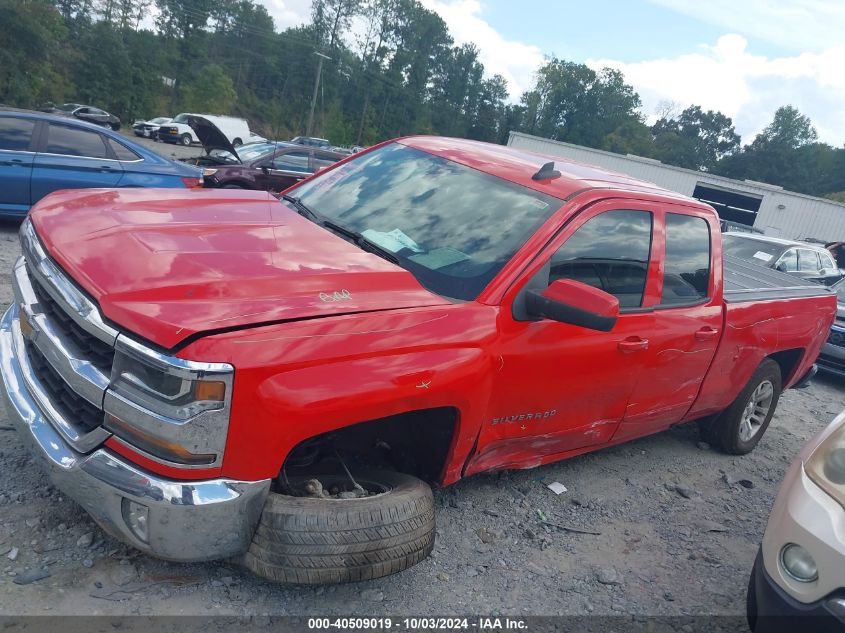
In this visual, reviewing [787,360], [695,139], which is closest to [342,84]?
[695,139]

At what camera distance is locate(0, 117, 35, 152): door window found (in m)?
7.39

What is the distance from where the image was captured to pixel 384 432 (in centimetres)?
291

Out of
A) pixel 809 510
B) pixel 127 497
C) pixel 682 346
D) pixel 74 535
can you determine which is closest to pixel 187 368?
pixel 127 497

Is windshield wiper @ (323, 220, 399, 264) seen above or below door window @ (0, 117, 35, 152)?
above

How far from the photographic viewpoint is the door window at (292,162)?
41.1 feet

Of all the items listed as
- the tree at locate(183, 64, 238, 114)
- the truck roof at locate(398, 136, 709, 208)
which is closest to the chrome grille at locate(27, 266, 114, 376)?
the truck roof at locate(398, 136, 709, 208)

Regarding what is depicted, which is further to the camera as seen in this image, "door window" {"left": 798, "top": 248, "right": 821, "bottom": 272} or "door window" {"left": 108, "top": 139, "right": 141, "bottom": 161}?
"door window" {"left": 798, "top": 248, "right": 821, "bottom": 272}

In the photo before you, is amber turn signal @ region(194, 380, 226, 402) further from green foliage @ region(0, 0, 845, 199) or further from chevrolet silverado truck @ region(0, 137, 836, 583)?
green foliage @ region(0, 0, 845, 199)

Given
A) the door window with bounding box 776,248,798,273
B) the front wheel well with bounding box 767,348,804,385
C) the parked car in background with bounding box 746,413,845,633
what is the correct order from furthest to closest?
the door window with bounding box 776,248,798,273
the front wheel well with bounding box 767,348,804,385
the parked car in background with bounding box 746,413,845,633

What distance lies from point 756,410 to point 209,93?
6183 cm

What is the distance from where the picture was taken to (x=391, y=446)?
3.09 metres

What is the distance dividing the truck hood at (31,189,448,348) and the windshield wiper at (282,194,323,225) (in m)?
0.16

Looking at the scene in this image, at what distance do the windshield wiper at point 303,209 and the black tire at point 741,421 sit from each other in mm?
3353

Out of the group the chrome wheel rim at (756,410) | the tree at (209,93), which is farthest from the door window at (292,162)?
the tree at (209,93)
